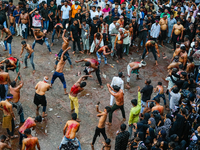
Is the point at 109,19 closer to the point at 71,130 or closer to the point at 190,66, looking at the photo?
the point at 190,66

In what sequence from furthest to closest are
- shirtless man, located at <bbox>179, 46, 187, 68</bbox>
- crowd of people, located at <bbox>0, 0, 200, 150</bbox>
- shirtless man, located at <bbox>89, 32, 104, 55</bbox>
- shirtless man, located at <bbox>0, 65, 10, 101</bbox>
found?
shirtless man, located at <bbox>89, 32, 104, 55</bbox> → shirtless man, located at <bbox>179, 46, 187, 68</bbox> → shirtless man, located at <bbox>0, 65, 10, 101</bbox> → crowd of people, located at <bbox>0, 0, 200, 150</bbox>

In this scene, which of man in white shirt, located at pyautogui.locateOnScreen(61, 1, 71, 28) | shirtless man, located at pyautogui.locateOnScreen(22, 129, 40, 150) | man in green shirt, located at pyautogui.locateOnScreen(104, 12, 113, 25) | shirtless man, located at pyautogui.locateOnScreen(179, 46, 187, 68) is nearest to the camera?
shirtless man, located at pyautogui.locateOnScreen(22, 129, 40, 150)

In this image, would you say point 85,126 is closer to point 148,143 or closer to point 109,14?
point 148,143

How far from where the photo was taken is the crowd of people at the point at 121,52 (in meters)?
6.38

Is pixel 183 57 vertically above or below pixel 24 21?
below

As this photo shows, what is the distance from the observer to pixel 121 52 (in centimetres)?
1123

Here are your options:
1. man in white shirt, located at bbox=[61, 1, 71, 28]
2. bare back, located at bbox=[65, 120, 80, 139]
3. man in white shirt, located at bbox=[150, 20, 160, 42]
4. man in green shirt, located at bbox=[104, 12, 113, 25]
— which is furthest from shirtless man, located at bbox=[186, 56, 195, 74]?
man in white shirt, located at bbox=[61, 1, 71, 28]

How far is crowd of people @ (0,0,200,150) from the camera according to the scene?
20.9 ft

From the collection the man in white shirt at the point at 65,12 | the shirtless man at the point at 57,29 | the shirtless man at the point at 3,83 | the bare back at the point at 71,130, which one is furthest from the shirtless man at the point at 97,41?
the bare back at the point at 71,130

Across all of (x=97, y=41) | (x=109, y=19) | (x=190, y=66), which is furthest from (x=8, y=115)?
(x=109, y=19)

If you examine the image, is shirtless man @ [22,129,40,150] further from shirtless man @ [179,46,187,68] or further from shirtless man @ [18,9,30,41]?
shirtless man @ [18,9,30,41]

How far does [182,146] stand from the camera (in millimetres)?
5664

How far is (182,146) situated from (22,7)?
33.4 ft

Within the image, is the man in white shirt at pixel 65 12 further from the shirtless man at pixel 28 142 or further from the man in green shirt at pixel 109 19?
the shirtless man at pixel 28 142
